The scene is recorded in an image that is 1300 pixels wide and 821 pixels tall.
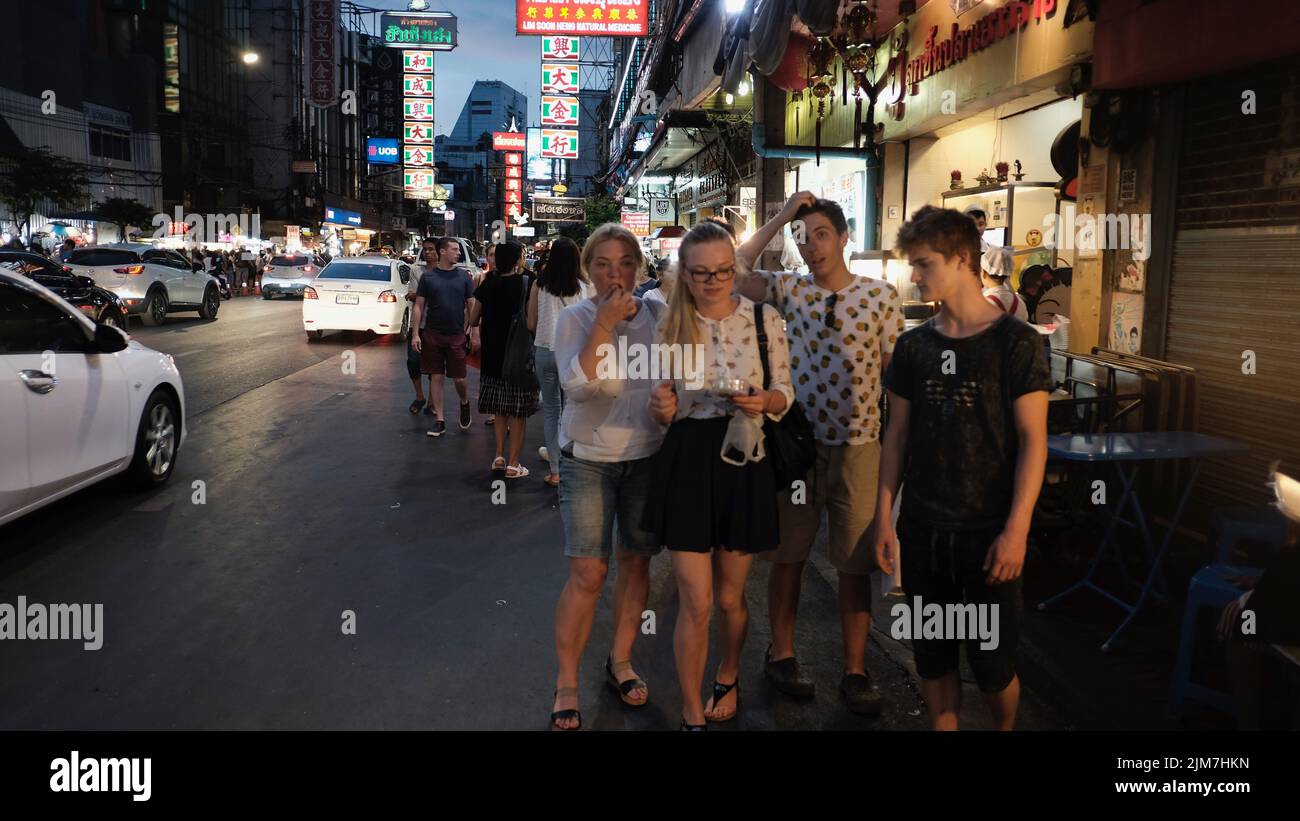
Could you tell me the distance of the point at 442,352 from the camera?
962 cm

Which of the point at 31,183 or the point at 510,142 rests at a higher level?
the point at 510,142

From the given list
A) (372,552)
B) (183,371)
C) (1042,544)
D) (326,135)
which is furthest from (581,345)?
(326,135)

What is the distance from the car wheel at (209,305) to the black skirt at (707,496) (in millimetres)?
22201

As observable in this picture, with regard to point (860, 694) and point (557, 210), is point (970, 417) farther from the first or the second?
point (557, 210)

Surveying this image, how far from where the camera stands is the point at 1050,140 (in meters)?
10.4

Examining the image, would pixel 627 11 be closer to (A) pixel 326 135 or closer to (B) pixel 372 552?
(B) pixel 372 552

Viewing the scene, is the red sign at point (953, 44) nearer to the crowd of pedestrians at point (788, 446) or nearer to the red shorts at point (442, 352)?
the crowd of pedestrians at point (788, 446)

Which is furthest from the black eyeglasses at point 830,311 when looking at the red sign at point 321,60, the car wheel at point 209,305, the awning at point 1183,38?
the red sign at point 321,60

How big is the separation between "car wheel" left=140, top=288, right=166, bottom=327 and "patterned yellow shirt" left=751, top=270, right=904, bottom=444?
2066cm

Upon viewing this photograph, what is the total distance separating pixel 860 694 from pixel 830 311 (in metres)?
1.58

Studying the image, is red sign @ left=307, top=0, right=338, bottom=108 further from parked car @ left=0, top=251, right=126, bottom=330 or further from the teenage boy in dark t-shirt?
the teenage boy in dark t-shirt

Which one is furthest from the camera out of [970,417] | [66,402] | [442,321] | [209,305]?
[209,305]

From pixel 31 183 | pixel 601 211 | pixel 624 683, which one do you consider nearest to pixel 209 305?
pixel 31 183
